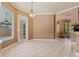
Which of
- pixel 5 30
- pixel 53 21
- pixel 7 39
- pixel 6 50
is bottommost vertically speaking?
pixel 6 50

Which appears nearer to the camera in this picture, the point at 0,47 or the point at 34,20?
the point at 0,47

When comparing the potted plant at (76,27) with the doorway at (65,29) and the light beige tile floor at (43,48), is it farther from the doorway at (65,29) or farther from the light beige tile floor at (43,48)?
the light beige tile floor at (43,48)

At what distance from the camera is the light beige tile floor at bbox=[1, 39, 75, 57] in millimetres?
4125

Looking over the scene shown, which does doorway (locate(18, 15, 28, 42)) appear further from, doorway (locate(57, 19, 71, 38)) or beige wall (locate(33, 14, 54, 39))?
doorway (locate(57, 19, 71, 38))

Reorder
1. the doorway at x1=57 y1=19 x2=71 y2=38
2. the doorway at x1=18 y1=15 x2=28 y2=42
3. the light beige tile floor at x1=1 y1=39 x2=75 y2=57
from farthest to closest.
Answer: the doorway at x1=18 y1=15 x2=28 y2=42
the light beige tile floor at x1=1 y1=39 x2=75 y2=57
the doorway at x1=57 y1=19 x2=71 y2=38

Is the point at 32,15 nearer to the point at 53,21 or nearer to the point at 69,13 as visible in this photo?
the point at 53,21

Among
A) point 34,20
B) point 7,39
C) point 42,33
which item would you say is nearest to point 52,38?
point 42,33

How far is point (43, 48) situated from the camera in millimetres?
4484

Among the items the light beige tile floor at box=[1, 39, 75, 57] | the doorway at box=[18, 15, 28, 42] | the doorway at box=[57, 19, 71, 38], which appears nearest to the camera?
the doorway at box=[57, 19, 71, 38]

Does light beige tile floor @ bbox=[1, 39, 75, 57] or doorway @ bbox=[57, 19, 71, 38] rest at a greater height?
doorway @ bbox=[57, 19, 71, 38]

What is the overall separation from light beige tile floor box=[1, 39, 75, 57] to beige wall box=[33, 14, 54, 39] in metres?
0.18

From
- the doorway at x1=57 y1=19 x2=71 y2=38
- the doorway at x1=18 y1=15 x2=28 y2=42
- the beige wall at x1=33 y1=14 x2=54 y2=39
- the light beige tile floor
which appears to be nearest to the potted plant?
the doorway at x1=57 y1=19 x2=71 y2=38

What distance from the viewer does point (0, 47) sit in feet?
11.9

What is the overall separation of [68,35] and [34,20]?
1118 mm
